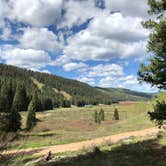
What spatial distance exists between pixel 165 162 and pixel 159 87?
4202mm

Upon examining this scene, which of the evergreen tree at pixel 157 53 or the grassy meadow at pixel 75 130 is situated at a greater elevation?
the evergreen tree at pixel 157 53

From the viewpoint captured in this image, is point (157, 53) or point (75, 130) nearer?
point (157, 53)

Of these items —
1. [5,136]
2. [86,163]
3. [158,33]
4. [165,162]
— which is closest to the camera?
[5,136]

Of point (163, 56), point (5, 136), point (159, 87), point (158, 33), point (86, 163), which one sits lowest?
point (86, 163)

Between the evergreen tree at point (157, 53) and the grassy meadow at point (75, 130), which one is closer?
the evergreen tree at point (157, 53)

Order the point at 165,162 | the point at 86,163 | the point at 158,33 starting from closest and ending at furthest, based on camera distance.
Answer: the point at 165,162
the point at 86,163
the point at 158,33

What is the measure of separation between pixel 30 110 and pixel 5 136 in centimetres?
5570

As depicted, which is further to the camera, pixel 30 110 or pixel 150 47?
pixel 30 110

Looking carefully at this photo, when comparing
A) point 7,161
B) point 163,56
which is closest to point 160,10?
point 163,56

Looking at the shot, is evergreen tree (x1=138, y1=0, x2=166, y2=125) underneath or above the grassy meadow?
above

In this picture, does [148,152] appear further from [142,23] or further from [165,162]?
[142,23]

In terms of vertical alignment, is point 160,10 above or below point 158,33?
above

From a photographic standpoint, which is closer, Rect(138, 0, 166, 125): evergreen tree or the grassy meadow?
Rect(138, 0, 166, 125): evergreen tree

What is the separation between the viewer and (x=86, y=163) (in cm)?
1412
